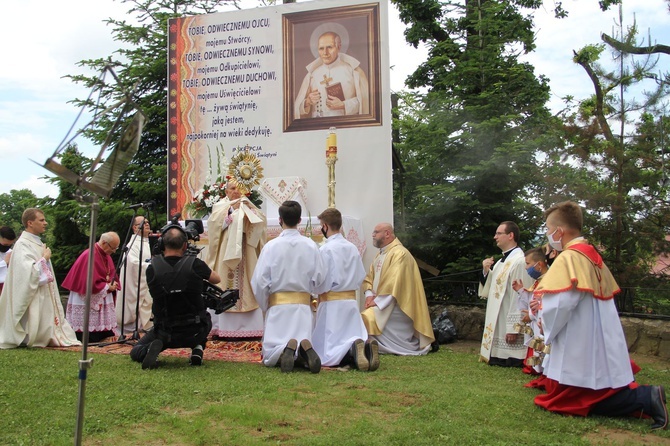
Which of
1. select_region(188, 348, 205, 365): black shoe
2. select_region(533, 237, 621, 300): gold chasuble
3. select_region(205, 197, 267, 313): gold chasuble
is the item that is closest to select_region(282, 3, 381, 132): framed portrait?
select_region(205, 197, 267, 313): gold chasuble

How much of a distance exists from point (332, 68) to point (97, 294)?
17.9 feet

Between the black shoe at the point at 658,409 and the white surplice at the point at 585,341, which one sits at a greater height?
the white surplice at the point at 585,341

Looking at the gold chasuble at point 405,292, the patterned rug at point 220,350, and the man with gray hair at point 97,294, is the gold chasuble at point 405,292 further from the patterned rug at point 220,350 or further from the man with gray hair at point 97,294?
the man with gray hair at point 97,294

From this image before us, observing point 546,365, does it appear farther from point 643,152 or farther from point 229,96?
point 229,96

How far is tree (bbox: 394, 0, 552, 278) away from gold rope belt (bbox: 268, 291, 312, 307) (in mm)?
4978

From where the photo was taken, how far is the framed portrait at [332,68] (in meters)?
10.8

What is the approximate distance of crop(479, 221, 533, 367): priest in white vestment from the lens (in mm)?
7012

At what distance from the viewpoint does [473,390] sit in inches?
211

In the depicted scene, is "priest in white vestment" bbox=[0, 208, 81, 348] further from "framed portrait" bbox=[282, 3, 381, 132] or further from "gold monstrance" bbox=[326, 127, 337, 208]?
"framed portrait" bbox=[282, 3, 381, 132]

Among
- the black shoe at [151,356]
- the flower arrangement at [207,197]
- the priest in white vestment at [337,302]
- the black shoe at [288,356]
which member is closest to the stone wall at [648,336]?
the priest in white vestment at [337,302]

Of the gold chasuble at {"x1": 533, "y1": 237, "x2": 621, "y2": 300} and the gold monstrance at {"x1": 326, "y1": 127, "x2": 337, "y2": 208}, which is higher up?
the gold monstrance at {"x1": 326, "y1": 127, "x2": 337, "y2": 208}

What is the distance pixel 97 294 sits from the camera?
8594 mm

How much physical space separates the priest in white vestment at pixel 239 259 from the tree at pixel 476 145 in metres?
3.74

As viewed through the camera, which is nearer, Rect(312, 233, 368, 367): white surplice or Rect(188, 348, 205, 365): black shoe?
Rect(188, 348, 205, 365): black shoe
